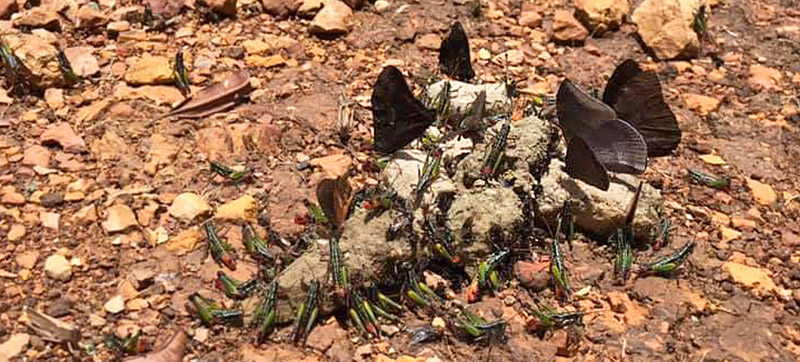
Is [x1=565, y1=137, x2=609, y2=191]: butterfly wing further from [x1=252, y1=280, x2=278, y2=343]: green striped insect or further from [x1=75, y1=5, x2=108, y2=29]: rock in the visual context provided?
[x1=75, y1=5, x2=108, y2=29]: rock

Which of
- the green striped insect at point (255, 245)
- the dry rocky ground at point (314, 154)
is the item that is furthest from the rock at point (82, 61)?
the green striped insect at point (255, 245)

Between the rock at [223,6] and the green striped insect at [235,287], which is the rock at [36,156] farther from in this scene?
the rock at [223,6]

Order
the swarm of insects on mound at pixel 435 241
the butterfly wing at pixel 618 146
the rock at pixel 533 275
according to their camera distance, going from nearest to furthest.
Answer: the swarm of insects on mound at pixel 435 241, the rock at pixel 533 275, the butterfly wing at pixel 618 146

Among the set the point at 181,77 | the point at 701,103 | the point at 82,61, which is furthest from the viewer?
the point at 701,103

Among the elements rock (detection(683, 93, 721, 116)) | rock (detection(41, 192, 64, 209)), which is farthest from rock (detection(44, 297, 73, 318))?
rock (detection(683, 93, 721, 116))

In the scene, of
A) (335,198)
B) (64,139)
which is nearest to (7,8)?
(64,139)

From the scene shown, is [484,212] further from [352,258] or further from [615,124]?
[615,124]

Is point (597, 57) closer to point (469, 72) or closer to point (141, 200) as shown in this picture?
point (469, 72)
